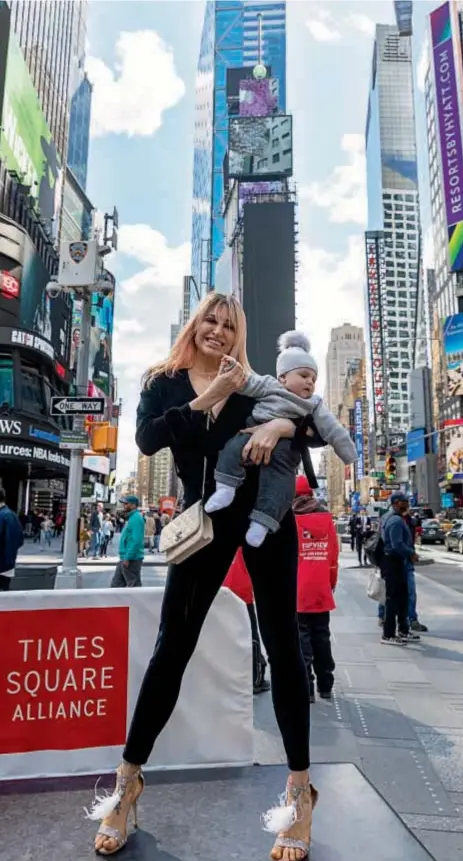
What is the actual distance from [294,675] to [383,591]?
18.7 ft

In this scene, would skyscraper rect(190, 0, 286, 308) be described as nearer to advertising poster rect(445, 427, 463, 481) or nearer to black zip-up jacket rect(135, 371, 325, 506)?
advertising poster rect(445, 427, 463, 481)

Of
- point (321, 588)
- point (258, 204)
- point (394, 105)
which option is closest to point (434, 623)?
point (321, 588)

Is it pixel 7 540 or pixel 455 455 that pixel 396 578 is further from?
pixel 455 455

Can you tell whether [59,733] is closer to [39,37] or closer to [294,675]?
[294,675]

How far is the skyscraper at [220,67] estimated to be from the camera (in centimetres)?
12038

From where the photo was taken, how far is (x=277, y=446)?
2.09m

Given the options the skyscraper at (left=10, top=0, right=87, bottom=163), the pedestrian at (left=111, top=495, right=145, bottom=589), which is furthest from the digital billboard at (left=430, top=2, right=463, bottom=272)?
the pedestrian at (left=111, top=495, right=145, bottom=589)

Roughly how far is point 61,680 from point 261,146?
85.9 m

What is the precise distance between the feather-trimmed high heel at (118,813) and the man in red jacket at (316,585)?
2957 mm

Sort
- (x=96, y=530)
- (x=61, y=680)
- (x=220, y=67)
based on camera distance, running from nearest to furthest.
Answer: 1. (x=61, y=680)
2. (x=96, y=530)
3. (x=220, y=67)

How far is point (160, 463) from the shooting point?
195 metres

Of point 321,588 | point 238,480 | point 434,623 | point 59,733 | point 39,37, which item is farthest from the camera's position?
point 39,37

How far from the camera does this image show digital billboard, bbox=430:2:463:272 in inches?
1823

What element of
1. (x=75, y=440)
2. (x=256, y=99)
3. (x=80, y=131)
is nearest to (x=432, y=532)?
(x=75, y=440)
